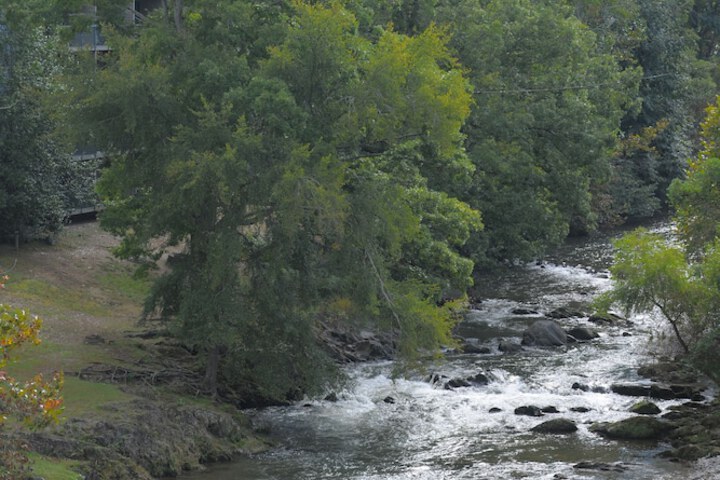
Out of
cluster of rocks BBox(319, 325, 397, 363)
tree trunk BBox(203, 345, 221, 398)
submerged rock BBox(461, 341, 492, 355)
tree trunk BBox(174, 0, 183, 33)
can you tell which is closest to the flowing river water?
submerged rock BBox(461, 341, 492, 355)

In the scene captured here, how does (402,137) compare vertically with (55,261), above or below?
above

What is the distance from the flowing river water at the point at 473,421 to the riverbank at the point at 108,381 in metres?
1.06

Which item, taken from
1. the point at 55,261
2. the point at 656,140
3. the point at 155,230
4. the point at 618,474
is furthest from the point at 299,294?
the point at 656,140

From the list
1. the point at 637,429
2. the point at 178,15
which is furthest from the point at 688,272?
the point at 178,15

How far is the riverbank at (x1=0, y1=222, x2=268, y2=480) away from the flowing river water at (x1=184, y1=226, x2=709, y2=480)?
Answer: 106 cm

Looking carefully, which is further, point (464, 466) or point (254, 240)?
point (254, 240)

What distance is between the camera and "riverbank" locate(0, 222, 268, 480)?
25.0 m

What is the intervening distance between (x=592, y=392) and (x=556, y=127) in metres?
17.6

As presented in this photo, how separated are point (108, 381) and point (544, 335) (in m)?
16.1

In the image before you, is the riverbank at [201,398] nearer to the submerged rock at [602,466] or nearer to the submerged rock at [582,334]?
the submerged rock at [602,466]

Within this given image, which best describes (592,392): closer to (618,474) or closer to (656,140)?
→ (618,474)

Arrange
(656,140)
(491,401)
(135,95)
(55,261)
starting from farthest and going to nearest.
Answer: (656,140), (55,261), (491,401), (135,95)

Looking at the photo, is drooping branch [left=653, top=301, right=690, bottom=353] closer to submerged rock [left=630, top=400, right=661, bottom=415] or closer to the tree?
submerged rock [left=630, top=400, right=661, bottom=415]

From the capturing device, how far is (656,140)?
71.3m
